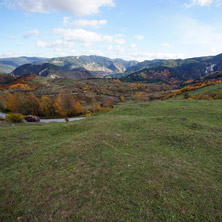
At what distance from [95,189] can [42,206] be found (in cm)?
367

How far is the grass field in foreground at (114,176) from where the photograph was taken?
8.70 m

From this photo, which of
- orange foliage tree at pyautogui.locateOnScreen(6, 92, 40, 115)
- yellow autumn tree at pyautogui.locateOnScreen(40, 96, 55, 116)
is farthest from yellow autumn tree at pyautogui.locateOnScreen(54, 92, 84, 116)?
orange foliage tree at pyautogui.locateOnScreen(6, 92, 40, 115)

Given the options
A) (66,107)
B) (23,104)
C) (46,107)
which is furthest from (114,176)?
(23,104)

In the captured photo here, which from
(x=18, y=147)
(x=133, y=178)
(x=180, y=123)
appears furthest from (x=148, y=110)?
(x=18, y=147)

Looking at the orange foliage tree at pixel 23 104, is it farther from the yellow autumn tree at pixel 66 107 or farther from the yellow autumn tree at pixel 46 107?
the yellow autumn tree at pixel 66 107

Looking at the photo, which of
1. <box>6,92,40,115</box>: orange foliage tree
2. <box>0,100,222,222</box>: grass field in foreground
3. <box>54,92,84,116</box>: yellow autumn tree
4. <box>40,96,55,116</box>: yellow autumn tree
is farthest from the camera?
<box>54,92,84,116</box>: yellow autumn tree

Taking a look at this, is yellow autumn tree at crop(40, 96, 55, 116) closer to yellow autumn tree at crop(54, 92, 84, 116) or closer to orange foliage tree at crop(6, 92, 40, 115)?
yellow autumn tree at crop(54, 92, 84, 116)

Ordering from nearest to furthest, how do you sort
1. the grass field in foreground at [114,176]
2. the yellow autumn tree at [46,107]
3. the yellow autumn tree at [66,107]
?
the grass field in foreground at [114,176] → the yellow autumn tree at [46,107] → the yellow autumn tree at [66,107]

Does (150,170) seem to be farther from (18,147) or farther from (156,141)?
(18,147)

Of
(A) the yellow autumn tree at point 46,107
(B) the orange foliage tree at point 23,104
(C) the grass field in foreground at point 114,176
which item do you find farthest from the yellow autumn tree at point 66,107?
(C) the grass field in foreground at point 114,176

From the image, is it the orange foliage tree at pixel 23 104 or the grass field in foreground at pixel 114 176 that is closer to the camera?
the grass field in foreground at pixel 114 176

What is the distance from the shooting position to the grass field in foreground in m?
8.70

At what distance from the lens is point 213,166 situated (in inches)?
536

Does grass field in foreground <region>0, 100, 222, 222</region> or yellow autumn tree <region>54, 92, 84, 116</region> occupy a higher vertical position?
grass field in foreground <region>0, 100, 222, 222</region>
